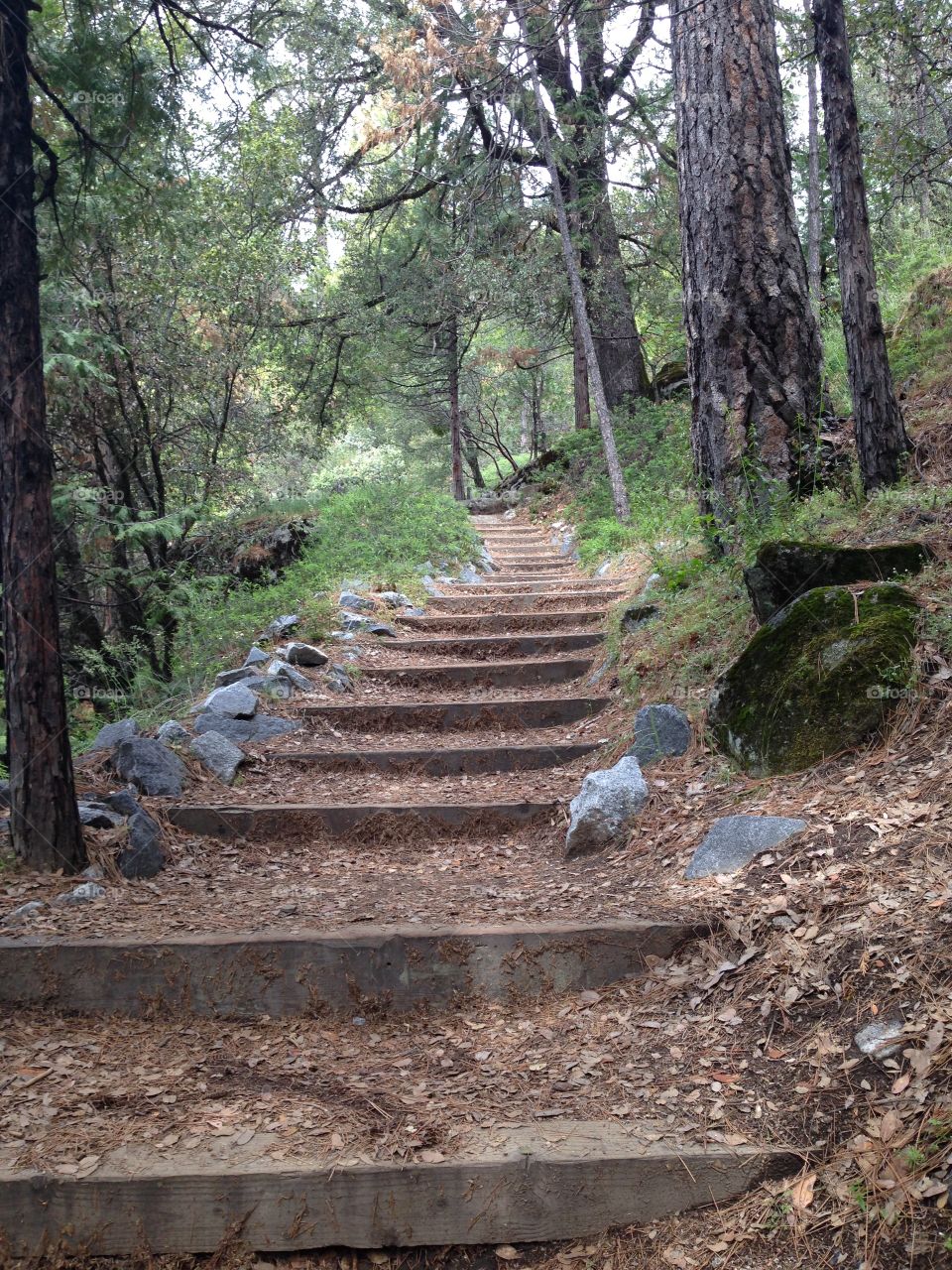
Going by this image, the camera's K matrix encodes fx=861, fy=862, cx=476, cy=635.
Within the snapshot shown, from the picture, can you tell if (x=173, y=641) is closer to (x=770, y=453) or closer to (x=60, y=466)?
(x=60, y=466)

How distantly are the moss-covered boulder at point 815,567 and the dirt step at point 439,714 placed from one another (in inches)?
74.0

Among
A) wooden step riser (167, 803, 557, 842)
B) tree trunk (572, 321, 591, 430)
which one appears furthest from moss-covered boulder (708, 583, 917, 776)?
tree trunk (572, 321, 591, 430)

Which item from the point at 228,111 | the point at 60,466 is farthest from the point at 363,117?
the point at 60,466

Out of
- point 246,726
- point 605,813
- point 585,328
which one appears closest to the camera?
point 605,813

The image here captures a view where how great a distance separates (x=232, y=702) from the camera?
5434 mm

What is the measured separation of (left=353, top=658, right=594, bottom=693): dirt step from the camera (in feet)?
20.7

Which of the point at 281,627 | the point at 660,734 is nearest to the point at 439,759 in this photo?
the point at 660,734

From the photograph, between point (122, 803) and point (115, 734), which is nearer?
point (122, 803)

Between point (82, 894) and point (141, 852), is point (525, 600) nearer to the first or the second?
point (141, 852)

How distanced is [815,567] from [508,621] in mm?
3961

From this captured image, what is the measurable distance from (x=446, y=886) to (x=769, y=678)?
5.41 feet

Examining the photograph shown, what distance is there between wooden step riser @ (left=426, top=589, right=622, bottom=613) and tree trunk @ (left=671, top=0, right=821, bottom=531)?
242 centimetres

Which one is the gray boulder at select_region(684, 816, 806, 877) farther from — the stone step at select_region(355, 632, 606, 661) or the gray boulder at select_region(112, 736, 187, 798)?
the stone step at select_region(355, 632, 606, 661)

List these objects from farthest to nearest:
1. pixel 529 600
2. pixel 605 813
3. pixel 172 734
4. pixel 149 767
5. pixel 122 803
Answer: pixel 529 600 → pixel 172 734 → pixel 149 767 → pixel 122 803 → pixel 605 813
